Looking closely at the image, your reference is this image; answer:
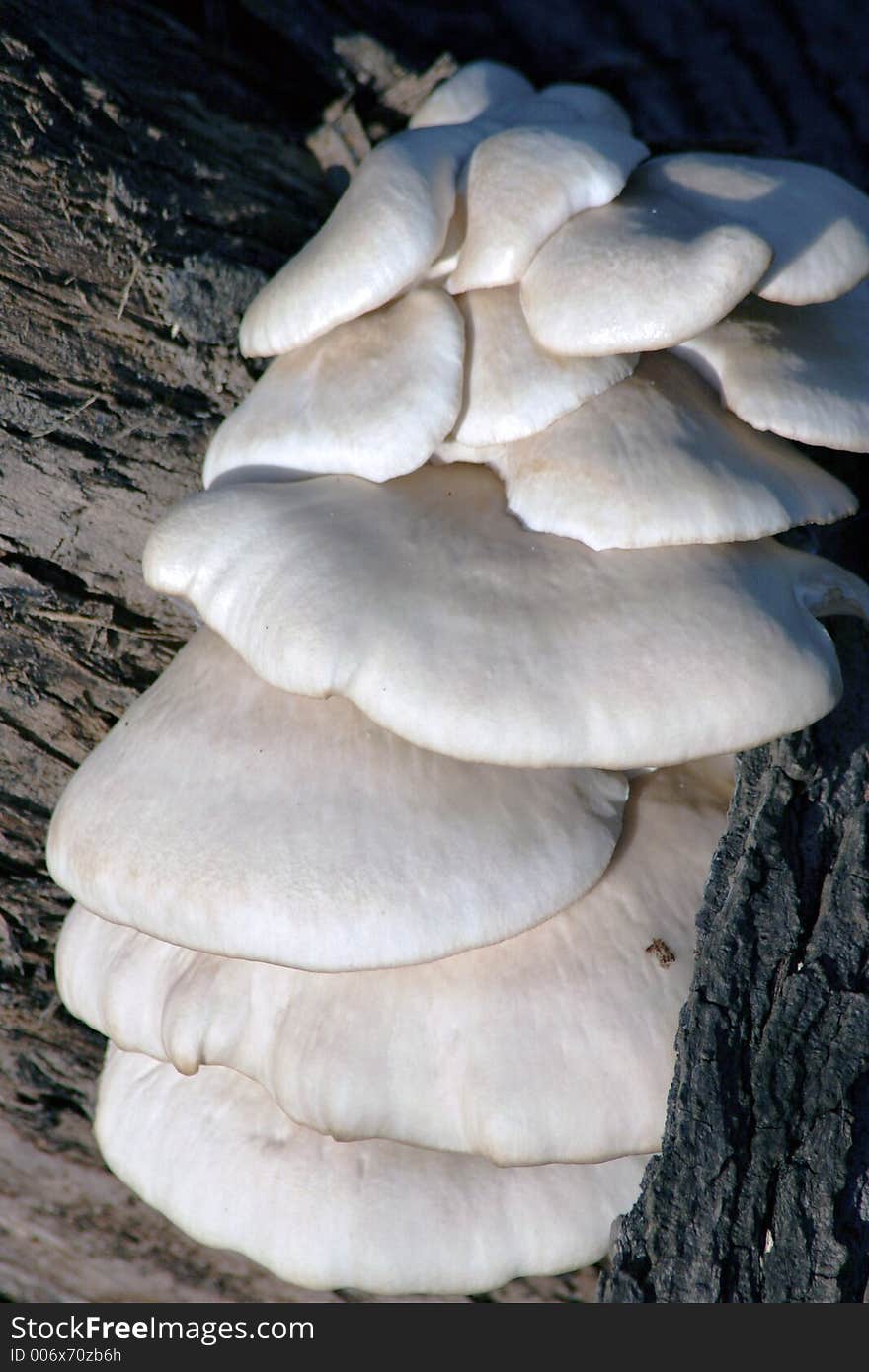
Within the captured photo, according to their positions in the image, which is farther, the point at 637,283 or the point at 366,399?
the point at 366,399

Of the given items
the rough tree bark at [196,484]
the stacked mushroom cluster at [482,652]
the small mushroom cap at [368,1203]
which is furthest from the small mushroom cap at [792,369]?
the small mushroom cap at [368,1203]

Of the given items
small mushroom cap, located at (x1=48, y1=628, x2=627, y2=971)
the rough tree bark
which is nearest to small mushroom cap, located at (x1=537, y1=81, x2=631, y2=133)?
the rough tree bark

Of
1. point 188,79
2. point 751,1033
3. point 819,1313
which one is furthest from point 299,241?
point 819,1313

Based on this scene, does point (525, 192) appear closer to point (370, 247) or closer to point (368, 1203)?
point (370, 247)

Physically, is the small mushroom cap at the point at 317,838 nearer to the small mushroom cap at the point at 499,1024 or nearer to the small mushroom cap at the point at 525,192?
the small mushroom cap at the point at 499,1024

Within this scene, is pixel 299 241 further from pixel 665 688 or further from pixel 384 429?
pixel 665 688

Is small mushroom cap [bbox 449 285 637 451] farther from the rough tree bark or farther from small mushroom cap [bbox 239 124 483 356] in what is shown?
the rough tree bark

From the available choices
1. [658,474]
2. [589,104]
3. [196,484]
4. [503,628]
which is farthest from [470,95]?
[503,628]
